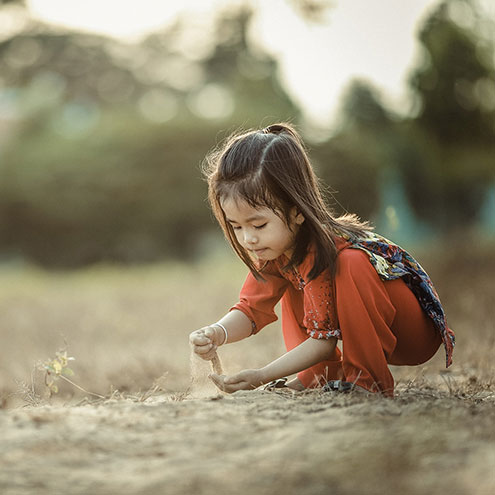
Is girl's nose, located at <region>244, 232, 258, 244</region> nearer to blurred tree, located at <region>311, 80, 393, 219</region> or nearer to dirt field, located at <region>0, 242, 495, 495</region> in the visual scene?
dirt field, located at <region>0, 242, 495, 495</region>

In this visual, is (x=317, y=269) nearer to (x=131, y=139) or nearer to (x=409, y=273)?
(x=409, y=273)

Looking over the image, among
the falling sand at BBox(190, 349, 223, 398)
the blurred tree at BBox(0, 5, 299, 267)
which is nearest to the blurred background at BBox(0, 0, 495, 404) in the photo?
the blurred tree at BBox(0, 5, 299, 267)

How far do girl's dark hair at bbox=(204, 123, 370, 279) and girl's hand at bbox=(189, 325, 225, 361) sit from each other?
385 millimetres

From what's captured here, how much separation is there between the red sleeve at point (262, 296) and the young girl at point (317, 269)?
9 centimetres

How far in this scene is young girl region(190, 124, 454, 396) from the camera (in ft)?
7.29

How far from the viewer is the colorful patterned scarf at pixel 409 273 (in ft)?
7.71

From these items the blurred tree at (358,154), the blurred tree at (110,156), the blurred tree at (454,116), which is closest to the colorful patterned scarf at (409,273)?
the blurred tree at (454,116)

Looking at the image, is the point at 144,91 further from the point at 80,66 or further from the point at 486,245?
the point at 486,245

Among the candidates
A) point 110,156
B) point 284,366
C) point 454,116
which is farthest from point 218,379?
point 110,156

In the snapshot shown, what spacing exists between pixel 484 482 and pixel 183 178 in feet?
40.3

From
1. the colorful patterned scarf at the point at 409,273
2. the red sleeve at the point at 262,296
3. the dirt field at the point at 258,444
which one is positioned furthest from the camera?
the red sleeve at the point at 262,296

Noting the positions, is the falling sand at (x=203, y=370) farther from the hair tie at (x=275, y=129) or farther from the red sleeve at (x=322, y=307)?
the hair tie at (x=275, y=129)

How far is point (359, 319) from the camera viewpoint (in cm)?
220

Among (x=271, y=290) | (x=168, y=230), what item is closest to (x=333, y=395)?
(x=271, y=290)
